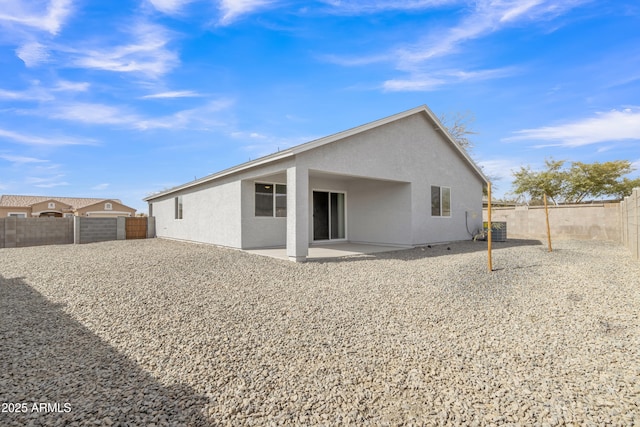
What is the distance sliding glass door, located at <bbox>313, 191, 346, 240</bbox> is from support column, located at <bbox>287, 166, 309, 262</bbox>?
4064mm

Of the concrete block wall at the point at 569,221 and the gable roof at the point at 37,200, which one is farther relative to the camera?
the gable roof at the point at 37,200

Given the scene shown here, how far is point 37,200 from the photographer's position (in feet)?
129

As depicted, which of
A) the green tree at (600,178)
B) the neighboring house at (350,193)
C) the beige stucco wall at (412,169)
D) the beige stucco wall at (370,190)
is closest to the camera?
the neighboring house at (350,193)

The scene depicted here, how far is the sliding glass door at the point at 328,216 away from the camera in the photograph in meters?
12.4

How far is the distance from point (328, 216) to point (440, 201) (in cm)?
482

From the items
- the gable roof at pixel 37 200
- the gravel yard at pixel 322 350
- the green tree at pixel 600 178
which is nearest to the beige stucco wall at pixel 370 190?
the gravel yard at pixel 322 350

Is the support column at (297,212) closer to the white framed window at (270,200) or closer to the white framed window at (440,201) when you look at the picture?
the white framed window at (270,200)

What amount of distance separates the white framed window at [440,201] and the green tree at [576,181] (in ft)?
48.3

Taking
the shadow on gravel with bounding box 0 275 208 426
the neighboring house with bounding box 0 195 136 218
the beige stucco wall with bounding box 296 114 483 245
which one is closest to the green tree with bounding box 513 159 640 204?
the beige stucco wall with bounding box 296 114 483 245

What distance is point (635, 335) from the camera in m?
3.42

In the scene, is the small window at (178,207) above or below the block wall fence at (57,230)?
above

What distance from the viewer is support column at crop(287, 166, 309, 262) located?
26.3ft

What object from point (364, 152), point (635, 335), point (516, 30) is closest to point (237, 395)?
point (635, 335)

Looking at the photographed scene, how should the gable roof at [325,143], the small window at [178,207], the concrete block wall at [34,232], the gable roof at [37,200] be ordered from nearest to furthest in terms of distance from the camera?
1. the gable roof at [325,143]
2. the concrete block wall at [34,232]
3. the small window at [178,207]
4. the gable roof at [37,200]
